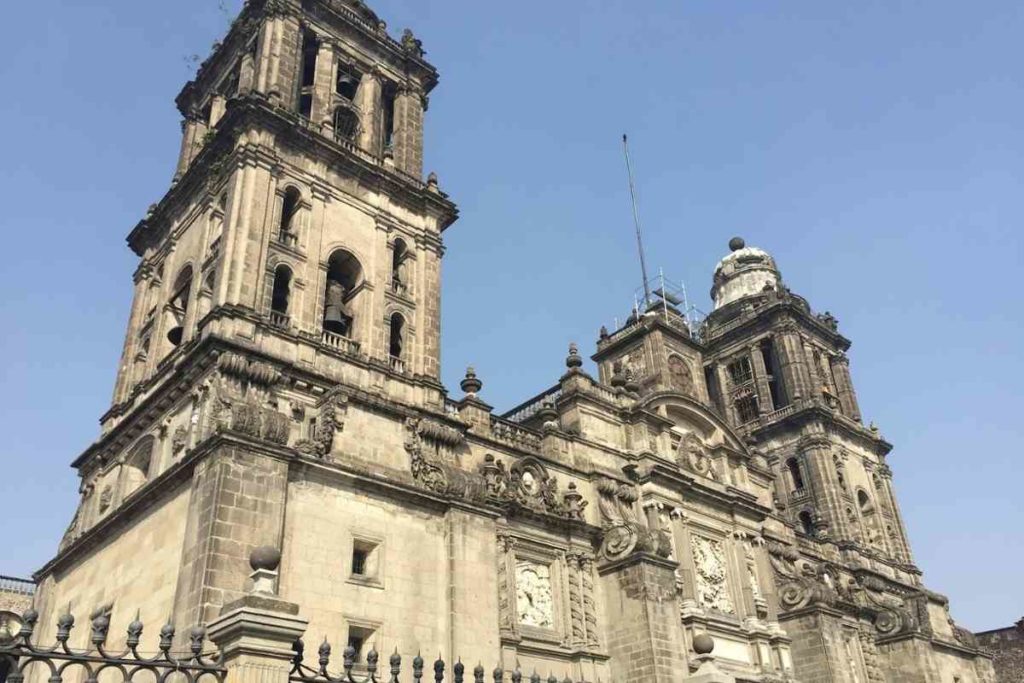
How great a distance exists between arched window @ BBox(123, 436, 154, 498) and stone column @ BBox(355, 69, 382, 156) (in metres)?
11.7

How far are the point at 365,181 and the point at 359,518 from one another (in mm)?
11400

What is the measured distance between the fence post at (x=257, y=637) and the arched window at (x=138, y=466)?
54.2 feet

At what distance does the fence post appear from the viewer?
9297 millimetres

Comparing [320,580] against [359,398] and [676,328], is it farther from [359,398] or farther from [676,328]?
[676,328]

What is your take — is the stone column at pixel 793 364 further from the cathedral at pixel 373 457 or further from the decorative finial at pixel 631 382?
the decorative finial at pixel 631 382

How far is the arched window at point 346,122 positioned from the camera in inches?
1203

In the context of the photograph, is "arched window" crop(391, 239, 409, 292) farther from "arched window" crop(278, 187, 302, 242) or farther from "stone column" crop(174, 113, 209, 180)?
"stone column" crop(174, 113, 209, 180)

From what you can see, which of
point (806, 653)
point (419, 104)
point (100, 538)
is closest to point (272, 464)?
point (100, 538)

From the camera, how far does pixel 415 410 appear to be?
25.2 m

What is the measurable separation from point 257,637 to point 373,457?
46.8 feet

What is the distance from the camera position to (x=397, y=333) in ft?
89.8

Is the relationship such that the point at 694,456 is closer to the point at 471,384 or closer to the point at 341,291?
the point at 471,384

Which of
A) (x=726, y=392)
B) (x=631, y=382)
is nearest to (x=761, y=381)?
(x=726, y=392)

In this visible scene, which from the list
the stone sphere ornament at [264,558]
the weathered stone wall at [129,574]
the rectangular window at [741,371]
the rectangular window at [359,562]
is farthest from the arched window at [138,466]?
the rectangular window at [741,371]
